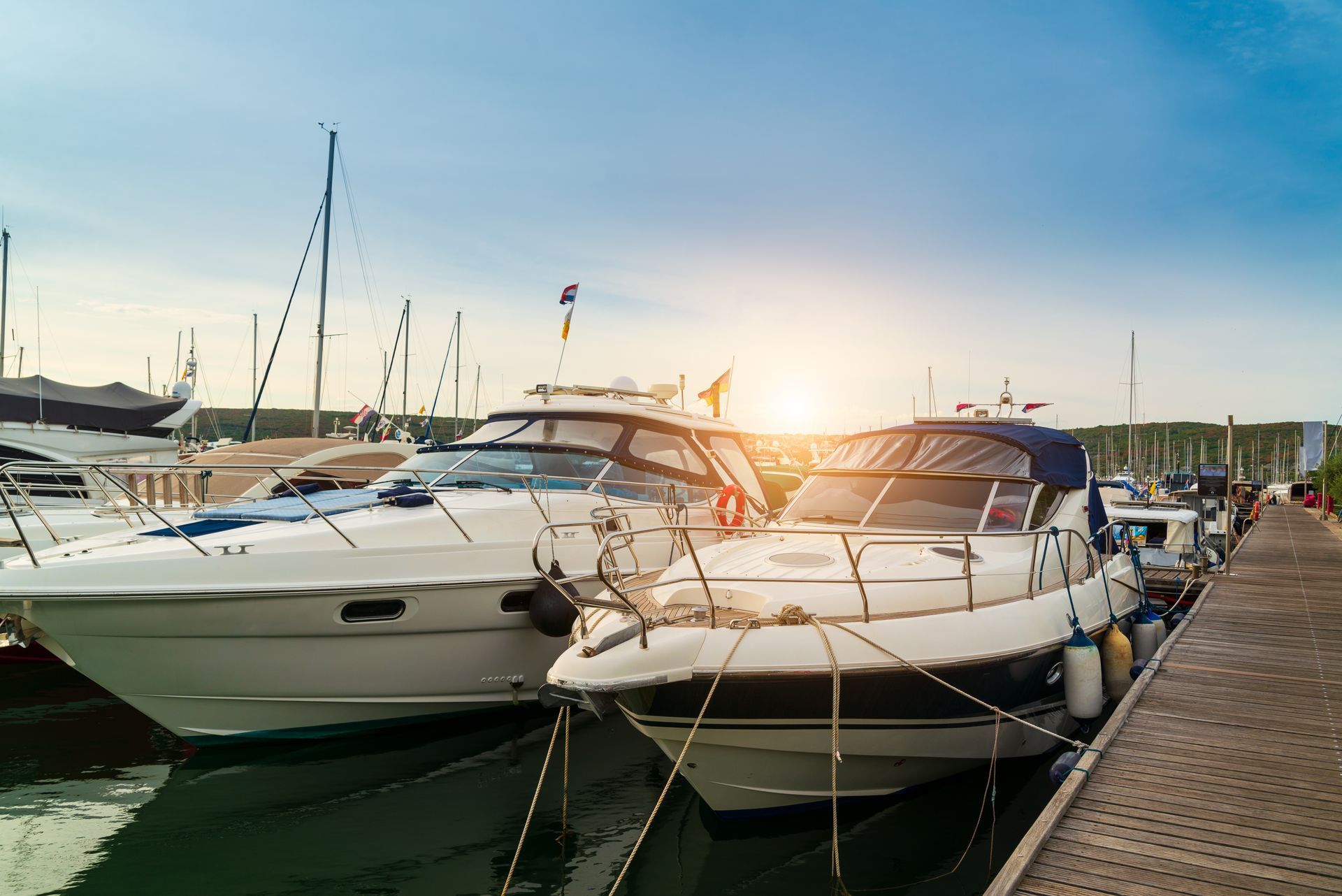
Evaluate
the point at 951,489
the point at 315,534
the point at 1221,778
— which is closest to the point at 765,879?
the point at 1221,778

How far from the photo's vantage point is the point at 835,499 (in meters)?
6.99

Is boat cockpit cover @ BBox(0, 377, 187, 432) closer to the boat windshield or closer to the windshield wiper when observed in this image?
the windshield wiper

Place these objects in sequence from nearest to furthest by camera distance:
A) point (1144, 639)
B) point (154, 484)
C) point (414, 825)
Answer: point (414, 825) → point (1144, 639) → point (154, 484)

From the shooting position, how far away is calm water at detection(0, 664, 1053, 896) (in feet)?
15.8

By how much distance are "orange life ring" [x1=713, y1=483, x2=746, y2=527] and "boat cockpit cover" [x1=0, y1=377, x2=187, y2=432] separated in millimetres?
11870

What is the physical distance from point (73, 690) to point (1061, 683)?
9200mm

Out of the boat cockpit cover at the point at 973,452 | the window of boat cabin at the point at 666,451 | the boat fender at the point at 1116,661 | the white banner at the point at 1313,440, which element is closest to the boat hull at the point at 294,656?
the window of boat cabin at the point at 666,451

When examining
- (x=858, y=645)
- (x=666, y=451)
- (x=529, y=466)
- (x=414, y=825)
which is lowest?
(x=414, y=825)

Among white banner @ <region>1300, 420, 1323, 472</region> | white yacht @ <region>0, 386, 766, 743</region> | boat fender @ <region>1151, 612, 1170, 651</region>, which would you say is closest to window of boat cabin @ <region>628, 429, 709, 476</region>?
white yacht @ <region>0, 386, 766, 743</region>

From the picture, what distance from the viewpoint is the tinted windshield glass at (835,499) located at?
22.2 feet

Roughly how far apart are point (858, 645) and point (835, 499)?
247 centimetres

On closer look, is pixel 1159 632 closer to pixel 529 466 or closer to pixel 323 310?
pixel 529 466

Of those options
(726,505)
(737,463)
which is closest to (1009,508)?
(726,505)

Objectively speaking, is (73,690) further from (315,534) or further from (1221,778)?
(1221,778)
